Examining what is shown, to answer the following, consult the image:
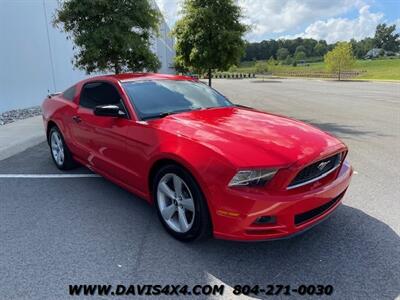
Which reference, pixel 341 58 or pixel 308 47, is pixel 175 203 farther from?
pixel 308 47

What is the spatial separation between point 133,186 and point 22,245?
3.90 ft

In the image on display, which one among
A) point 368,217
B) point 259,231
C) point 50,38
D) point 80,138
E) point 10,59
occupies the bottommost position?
point 368,217

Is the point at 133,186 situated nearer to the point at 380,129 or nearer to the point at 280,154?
the point at 280,154

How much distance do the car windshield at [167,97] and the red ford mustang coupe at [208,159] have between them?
0.04 feet

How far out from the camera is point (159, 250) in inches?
125

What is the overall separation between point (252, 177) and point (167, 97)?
182 cm

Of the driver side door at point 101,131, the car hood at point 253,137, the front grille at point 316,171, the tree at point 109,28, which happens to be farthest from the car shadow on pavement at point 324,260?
the tree at point 109,28

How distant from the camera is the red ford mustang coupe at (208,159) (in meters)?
2.71

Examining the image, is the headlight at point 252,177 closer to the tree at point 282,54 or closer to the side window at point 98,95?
the side window at point 98,95

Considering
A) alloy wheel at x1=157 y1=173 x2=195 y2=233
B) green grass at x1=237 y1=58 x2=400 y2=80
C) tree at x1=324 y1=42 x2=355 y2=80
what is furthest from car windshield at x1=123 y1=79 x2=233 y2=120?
tree at x1=324 y1=42 x2=355 y2=80

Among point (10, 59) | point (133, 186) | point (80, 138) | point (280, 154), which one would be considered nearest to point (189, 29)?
point (10, 59)

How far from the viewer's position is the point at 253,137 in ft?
10.1

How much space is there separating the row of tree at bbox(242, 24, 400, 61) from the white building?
10592 cm

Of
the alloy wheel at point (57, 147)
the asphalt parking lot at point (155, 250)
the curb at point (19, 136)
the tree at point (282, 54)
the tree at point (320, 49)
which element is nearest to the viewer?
the asphalt parking lot at point (155, 250)
